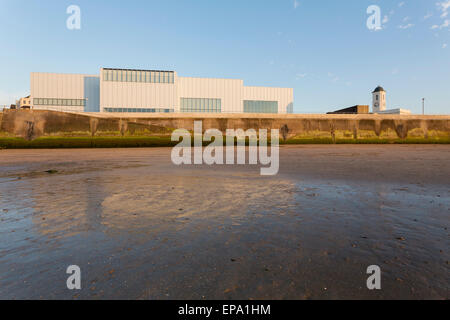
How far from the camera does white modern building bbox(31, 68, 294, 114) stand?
62.0 metres

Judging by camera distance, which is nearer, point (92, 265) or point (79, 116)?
point (92, 265)

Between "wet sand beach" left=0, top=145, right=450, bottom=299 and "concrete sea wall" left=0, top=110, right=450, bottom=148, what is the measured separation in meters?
27.5

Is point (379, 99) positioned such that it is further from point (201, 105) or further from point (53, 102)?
point (53, 102)

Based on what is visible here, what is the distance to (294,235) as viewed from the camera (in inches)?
142

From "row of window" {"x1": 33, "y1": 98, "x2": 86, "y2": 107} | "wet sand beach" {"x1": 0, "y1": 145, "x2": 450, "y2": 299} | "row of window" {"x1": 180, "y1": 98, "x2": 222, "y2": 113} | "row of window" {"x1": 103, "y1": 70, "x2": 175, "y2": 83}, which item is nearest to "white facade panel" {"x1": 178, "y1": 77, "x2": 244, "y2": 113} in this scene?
"row of window" {"x1": 180, "y1": 98, "x2": 222, "y2": 113}

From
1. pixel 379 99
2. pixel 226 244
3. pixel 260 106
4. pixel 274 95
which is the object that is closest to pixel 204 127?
pixel 226 244

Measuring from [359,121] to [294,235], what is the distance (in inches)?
1549

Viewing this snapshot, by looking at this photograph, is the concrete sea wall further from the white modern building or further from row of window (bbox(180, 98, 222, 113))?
row of window (bbox(180, 98, 222, 113))

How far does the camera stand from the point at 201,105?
6731 centimetres

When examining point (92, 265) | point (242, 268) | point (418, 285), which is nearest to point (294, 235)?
point (242, 268)

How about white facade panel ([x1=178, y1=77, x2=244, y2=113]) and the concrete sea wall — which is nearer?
the concrete sea wall

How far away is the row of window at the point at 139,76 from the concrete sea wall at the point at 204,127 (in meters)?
28.9

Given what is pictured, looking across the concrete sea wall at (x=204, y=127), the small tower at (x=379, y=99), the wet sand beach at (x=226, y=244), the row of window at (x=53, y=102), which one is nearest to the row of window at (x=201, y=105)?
the row of window at (x=53, y=102)
